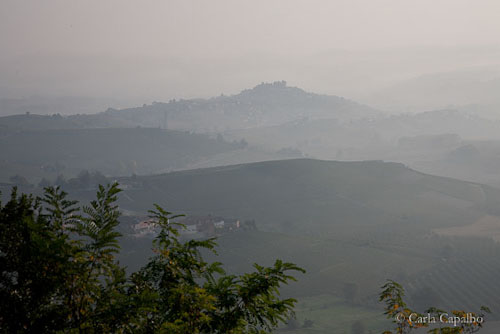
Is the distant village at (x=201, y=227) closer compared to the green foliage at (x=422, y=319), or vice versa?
the green foliage at (x=422, y=319)

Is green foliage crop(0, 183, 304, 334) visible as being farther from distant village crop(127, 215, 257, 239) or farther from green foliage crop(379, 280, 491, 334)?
distant village crop(127, 215, 257, 239)

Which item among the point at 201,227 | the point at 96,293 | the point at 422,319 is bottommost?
the point at 201,227

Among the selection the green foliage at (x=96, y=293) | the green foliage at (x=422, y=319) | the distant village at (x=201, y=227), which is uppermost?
the green foliage at (x=96, y=293)

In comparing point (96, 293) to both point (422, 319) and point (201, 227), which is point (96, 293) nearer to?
point (422, 319)

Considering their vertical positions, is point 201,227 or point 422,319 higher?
point 422,319

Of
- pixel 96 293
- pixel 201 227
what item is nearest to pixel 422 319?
pixel 96 293

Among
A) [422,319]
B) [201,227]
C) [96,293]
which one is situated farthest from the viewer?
[201,227]

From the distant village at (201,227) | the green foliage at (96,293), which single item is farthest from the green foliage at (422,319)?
the distant village at (201,227)

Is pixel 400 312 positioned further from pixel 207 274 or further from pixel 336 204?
pixel 336 204

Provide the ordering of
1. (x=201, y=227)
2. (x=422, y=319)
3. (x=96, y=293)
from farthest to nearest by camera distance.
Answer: (x=201, y=227) < (x=422, y=319) < (x=96, y=293)

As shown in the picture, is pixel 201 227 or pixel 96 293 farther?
pixel 201 227

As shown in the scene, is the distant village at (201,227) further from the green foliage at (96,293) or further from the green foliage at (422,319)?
the green foliage at (96,293)

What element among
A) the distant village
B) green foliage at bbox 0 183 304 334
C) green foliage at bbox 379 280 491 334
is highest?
green foliage at bbox 0 183 304 334

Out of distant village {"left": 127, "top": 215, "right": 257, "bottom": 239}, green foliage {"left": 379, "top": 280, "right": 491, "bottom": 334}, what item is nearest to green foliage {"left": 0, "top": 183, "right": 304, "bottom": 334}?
green foliage {"left": 379, "top": 280, "right": 491, "bottom": 334}
